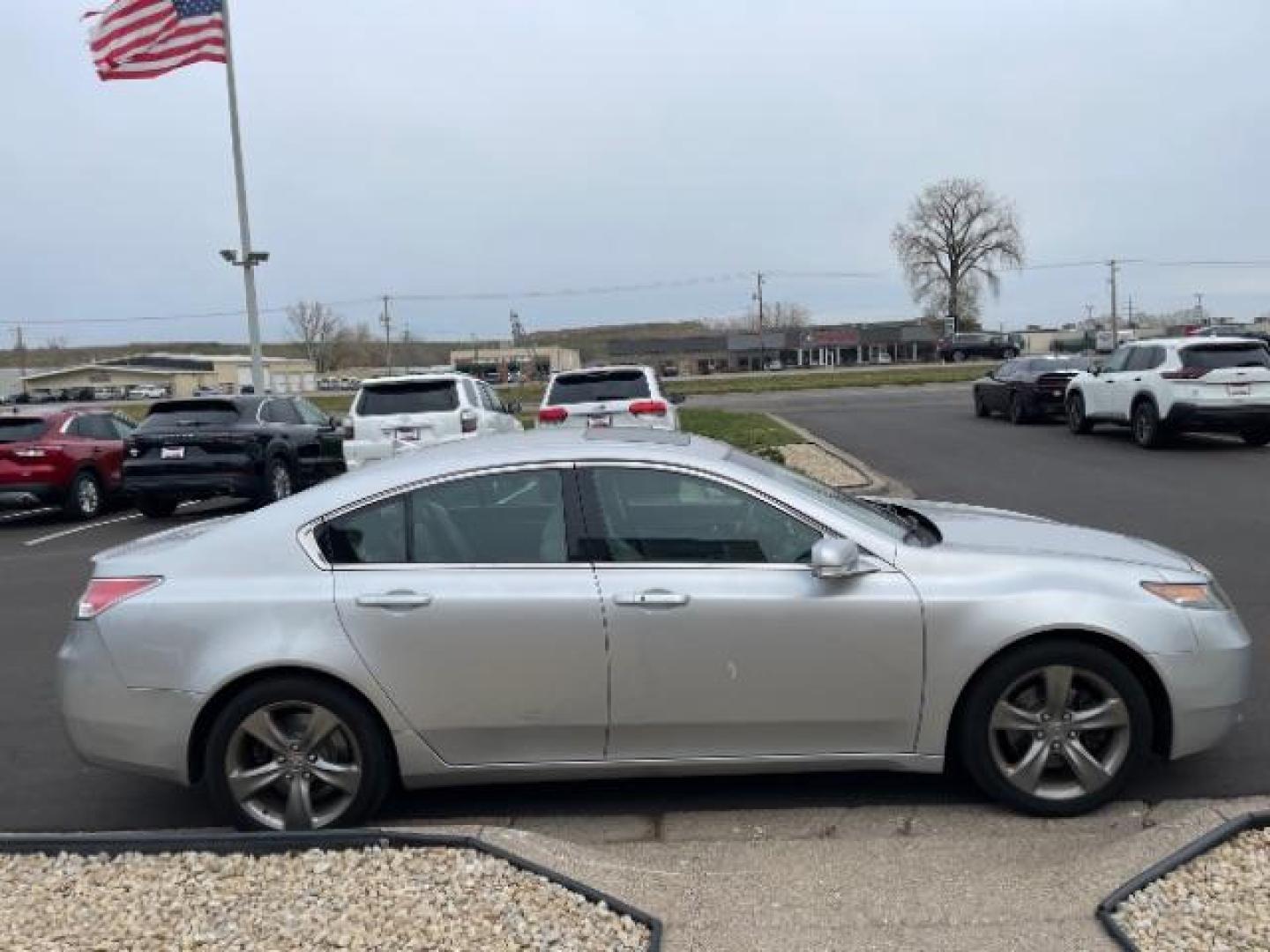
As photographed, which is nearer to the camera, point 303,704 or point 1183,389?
point 303,704

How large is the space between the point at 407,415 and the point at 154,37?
1056cm

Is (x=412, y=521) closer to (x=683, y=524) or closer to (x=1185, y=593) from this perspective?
(x=683, y=524)

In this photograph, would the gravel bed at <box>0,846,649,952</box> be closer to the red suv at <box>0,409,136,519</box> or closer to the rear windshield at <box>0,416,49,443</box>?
the red suv at <box>0,409,136,519</box>

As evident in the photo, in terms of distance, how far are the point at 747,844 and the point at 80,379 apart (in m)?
134

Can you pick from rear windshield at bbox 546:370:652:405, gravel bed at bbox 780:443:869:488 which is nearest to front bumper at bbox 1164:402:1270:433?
gravel bed at bbox 780:443:869:488

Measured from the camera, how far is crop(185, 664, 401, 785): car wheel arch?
396cm

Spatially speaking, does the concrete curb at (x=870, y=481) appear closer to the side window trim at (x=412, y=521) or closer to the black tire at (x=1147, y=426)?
the black tire at (x=1147, y=426)

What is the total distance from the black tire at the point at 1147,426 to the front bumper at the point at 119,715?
15.7 metres

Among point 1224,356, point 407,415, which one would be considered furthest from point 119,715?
point 1224,356

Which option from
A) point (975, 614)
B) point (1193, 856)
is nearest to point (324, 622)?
point (975, 614)

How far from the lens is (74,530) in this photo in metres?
13.6

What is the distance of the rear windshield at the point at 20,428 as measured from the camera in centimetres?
1387

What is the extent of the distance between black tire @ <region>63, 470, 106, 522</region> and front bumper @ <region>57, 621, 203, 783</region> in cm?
1119

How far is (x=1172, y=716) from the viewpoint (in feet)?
13.2
